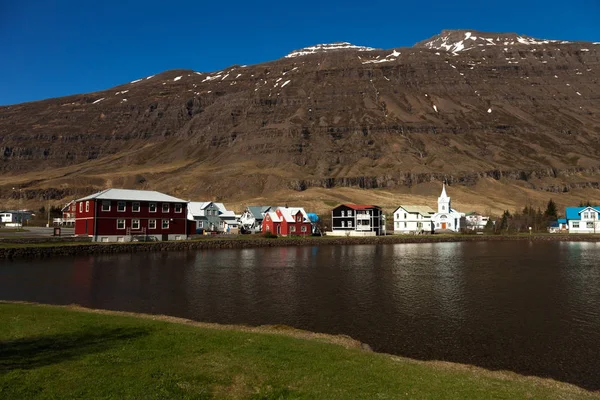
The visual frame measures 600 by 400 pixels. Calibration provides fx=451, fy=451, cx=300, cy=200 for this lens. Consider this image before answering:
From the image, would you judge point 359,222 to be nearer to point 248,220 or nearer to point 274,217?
point 274,217

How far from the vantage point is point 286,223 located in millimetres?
108000

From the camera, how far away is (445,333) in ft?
82.1

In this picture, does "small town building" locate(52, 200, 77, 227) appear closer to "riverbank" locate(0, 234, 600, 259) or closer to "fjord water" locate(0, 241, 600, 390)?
"riverbank" locate(0, 234, 600, 259)

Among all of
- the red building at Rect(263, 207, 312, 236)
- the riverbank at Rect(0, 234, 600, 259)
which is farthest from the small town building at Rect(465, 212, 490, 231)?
the red building at Rect(263, 207, 312, 236)

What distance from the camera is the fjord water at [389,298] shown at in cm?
2245

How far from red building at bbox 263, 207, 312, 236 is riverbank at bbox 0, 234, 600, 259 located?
29.6ft

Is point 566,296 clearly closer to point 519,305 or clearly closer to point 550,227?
point 519,305

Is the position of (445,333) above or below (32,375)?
below

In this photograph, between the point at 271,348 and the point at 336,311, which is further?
the point at 336,311

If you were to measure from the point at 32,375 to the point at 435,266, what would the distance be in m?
52.6

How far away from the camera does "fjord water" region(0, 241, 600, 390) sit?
22.5 metres

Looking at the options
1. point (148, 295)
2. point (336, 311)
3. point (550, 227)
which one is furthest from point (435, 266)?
point (550, 227)

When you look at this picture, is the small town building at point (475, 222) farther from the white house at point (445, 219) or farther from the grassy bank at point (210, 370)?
the grassy bank at point (210, 370)

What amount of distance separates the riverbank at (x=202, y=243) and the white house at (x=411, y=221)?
14.7 m
